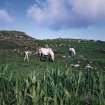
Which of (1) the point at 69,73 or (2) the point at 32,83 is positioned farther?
(1) the point at 69,73

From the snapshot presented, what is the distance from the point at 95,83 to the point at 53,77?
58.3 inches

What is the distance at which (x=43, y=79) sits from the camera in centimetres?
1388

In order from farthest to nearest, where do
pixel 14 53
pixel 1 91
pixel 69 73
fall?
pixel 14 53, pixel 69 73, pixel 1 91

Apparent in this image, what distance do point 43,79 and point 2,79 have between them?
1.42 m

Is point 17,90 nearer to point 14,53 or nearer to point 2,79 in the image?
point 2,79

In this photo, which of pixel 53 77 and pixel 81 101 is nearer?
pixel 81 101

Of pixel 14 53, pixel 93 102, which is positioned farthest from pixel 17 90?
pixel 14 53

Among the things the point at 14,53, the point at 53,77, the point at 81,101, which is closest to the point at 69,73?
the point at 53,77

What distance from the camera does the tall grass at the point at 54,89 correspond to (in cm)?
1283

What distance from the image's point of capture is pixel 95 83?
14.1m

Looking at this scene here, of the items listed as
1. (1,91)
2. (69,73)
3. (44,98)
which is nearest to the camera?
(44,98)

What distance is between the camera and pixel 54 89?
12.9 metres

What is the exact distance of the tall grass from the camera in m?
12.8

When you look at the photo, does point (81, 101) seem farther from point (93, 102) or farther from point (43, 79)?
point (43, 79)
